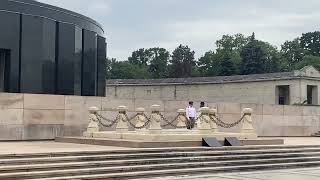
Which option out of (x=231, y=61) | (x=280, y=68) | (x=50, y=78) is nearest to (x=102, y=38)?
(x=50, y=78)

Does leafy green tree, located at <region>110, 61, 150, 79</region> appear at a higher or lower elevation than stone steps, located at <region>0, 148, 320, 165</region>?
higher

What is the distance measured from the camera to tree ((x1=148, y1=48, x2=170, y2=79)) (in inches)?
3479

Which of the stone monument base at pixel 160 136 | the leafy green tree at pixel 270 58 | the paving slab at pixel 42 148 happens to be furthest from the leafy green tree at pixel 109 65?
the paving slab at pixel 42 148

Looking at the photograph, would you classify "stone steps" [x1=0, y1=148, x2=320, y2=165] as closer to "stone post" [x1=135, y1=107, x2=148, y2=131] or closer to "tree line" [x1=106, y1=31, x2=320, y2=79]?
"stone post" [x1=135, y1=107, x2=148, y2=131]

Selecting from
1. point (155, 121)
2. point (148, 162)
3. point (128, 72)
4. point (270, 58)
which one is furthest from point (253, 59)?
point (148, 162)

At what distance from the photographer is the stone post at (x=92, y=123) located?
19.8 m

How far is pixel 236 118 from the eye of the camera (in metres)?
26.5

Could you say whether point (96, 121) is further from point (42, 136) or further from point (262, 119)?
point (262, 119)

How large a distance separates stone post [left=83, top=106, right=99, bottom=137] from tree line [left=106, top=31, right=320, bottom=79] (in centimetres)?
4977

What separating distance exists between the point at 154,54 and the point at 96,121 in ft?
246

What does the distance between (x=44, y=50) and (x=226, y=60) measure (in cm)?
4687

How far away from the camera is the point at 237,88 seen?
4875cm

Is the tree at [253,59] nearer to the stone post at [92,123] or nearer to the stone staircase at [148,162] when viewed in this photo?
the stone post at [92,123]

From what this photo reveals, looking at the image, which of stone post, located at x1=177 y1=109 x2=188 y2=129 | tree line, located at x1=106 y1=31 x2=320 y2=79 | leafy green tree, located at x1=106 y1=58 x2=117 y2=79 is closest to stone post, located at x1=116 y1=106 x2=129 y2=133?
stone post, located at x1=177 y1=109 x2=188 y2=129
